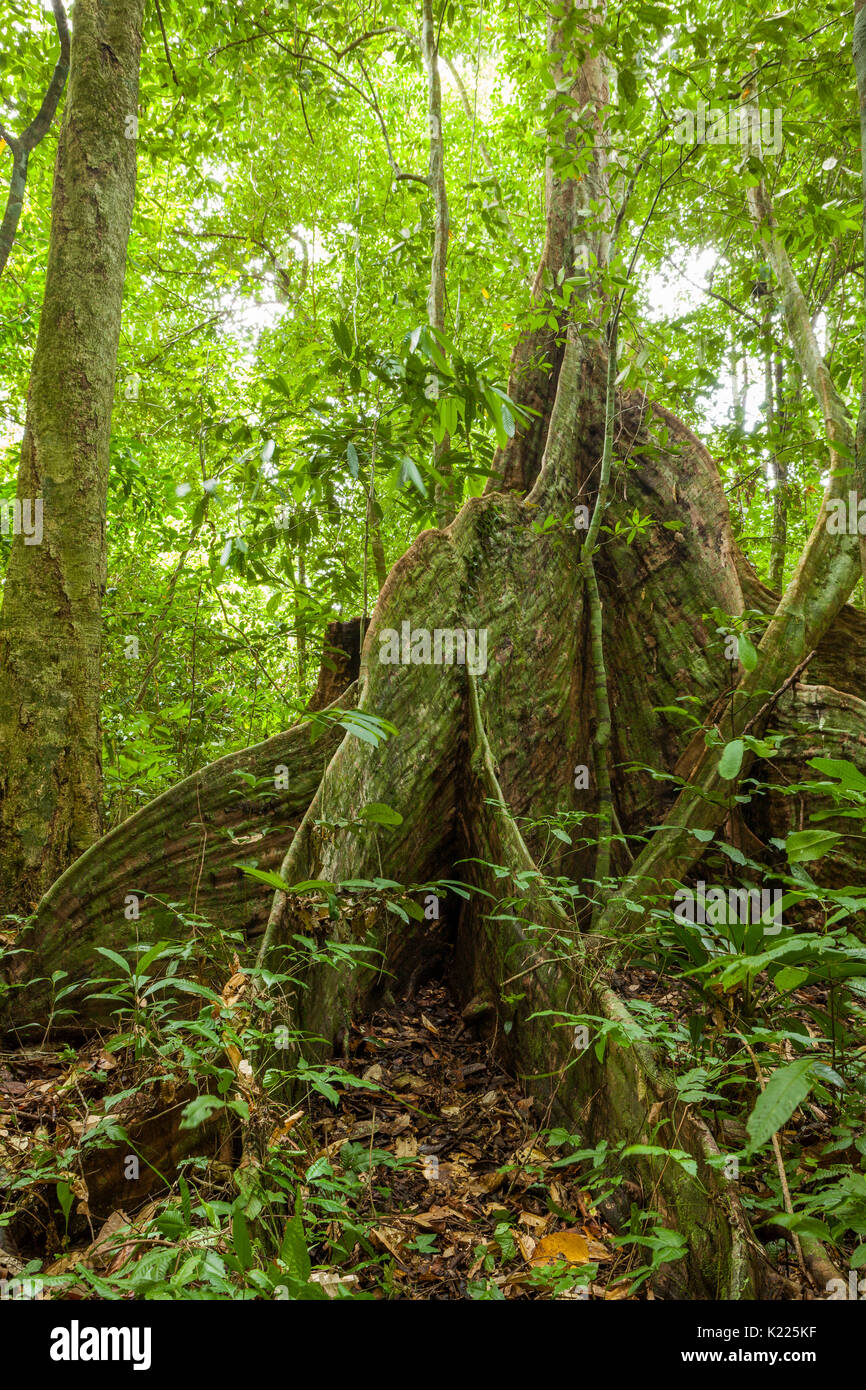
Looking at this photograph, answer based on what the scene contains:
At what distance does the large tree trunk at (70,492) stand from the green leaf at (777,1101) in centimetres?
239

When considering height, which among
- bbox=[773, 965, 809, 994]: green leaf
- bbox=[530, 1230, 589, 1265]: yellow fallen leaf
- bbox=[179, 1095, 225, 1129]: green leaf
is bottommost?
bbox=[530, 1230, 589, 1265]: yellow fallen leaf

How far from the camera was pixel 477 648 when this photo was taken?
342 centimetres

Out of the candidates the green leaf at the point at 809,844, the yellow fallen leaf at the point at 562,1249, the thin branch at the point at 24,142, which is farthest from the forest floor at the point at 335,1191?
the thin branch at the point at 24,142

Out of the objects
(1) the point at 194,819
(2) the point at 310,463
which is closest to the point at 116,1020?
(1) the point at 194,819

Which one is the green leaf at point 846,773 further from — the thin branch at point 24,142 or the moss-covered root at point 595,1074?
the thin branch at point 24,142

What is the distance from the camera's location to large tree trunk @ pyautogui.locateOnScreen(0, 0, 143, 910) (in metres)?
2.58

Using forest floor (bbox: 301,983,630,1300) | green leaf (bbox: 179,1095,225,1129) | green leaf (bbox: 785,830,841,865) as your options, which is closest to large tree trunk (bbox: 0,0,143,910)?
forest floor (bbox: 301,983,630,1300)

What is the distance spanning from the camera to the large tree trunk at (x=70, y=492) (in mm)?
2582

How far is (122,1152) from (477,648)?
2.33m

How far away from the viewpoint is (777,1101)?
106 cm

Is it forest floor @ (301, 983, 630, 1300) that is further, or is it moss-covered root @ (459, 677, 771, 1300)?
→ forest floor @ (301, 983, 630, 1300)

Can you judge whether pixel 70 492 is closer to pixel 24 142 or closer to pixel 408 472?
pixel 408 472

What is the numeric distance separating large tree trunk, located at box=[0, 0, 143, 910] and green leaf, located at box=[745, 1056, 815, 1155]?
2387 mm

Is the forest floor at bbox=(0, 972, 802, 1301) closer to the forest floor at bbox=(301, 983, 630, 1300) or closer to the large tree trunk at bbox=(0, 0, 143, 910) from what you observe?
the forest floor at bbox=(301, 983, 630, 1300)
